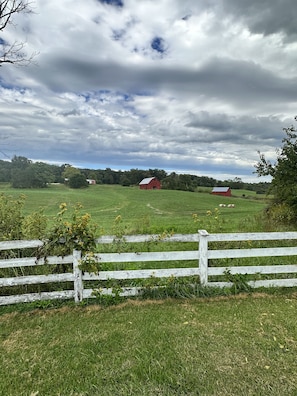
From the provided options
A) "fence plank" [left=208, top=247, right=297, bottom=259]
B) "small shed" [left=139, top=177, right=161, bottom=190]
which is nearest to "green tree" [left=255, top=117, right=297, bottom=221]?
"fence plank" [left=208, top=247, right=297, bottom=259]

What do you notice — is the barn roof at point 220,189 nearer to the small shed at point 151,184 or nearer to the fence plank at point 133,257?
the small shed at point 151,184

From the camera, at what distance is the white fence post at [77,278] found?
4.57 m

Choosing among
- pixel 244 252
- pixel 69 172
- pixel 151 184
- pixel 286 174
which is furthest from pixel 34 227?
pixel 151 184

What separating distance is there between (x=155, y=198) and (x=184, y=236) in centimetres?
3511

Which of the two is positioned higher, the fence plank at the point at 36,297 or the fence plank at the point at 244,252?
the fence plank at the point at 244,252

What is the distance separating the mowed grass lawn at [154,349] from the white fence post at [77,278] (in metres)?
0.20

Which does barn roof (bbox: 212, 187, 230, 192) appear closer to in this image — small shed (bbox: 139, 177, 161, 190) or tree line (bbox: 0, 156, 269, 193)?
tree line (bbox: 0, 156, 269, 193)

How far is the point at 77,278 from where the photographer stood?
4.60 meters

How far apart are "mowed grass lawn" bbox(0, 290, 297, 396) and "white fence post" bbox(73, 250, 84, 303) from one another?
0.20 m

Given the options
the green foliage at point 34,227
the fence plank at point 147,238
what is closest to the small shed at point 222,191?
the fence plank at point 147,238

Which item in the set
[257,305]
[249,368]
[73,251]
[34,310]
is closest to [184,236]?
[257,305]

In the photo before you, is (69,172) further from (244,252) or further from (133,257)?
(244,252)

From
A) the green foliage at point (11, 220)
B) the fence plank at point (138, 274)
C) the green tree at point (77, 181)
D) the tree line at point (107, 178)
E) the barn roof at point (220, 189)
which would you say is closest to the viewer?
the fence plank at point (138, 274)

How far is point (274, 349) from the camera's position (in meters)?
3.35
